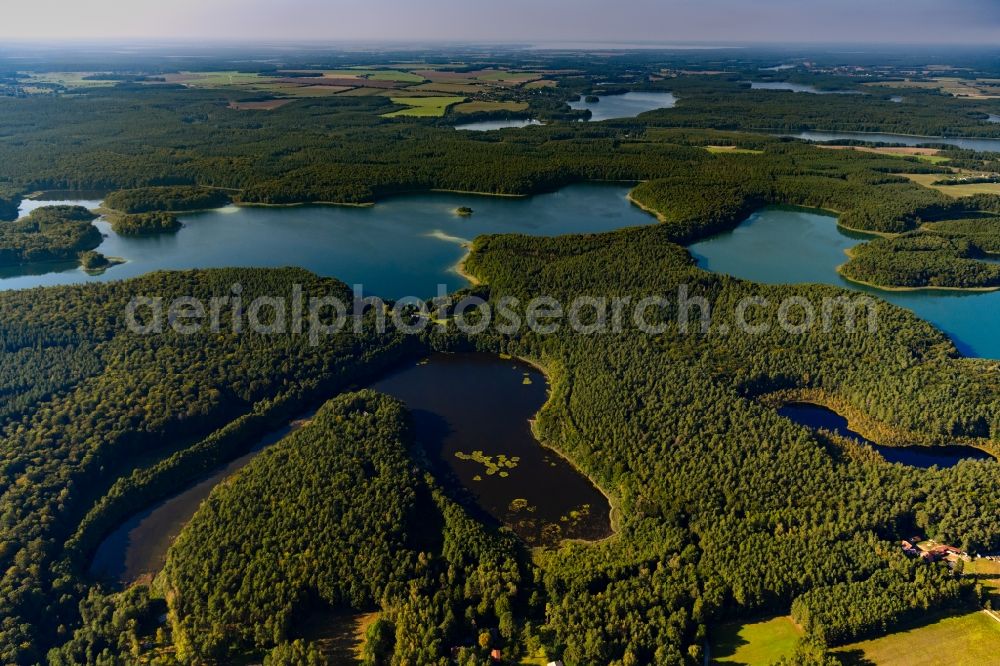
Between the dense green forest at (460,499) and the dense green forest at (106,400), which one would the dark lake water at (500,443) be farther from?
the dense green forest at (106,400)

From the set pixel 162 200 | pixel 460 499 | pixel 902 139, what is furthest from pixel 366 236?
pixel 902 139

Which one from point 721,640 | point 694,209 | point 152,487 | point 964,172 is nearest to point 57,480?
point 152,487

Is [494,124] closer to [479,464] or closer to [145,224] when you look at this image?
[145,224]

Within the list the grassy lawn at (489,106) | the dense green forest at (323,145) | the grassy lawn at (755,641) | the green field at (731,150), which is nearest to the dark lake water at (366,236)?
Result: the dense green forest at (323,145)

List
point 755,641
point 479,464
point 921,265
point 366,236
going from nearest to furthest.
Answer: point 755,641 < point 479,464 < point 921,265 < point 366,236

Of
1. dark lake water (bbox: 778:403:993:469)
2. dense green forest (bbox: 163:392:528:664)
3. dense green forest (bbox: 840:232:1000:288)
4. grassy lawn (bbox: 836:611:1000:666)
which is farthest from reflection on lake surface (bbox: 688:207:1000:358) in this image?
dense green forest (bbox: 163:392:528:664)
